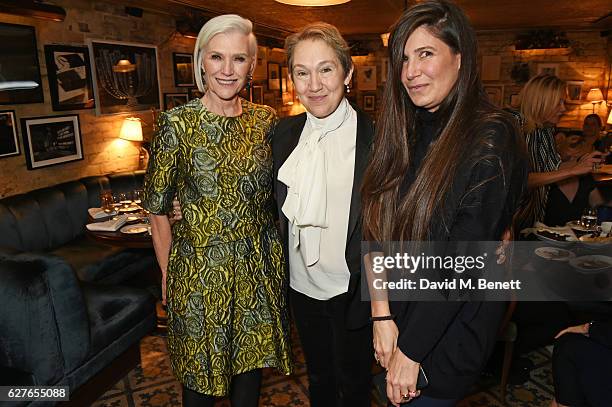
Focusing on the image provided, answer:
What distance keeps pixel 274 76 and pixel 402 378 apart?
935 cm

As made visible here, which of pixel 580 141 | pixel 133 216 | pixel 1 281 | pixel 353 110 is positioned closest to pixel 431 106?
pixel 353 110

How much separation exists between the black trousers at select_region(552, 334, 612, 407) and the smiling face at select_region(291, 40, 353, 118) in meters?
1.52

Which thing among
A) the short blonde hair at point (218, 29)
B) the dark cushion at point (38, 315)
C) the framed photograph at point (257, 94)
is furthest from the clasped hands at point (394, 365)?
the framed photograph at point (257, 94)

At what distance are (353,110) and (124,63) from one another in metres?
4.88

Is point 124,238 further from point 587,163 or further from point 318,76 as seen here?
point 587,163

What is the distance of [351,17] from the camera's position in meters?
7.61

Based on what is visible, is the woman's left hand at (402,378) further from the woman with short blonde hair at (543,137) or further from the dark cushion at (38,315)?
the woman with short blonde hair at (543,137)

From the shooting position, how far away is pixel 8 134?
14.2 ft

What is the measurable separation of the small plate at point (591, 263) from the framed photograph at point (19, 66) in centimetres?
477

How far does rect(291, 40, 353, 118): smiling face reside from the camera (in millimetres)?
1558

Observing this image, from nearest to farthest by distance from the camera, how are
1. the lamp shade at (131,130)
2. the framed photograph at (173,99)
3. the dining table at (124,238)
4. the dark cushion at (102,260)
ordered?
the dining table at (124,238) < the dark cushion at (102,260) < the lamp shade at (131,130) < the framed photograph at (173,99)

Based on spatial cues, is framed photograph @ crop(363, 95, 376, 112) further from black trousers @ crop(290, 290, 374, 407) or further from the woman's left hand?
the woman's left hand

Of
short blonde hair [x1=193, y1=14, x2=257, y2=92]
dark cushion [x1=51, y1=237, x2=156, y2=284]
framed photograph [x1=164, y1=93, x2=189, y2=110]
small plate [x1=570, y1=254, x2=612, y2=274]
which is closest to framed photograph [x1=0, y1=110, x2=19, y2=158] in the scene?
dark cushion [x1=51, y1=237, x2=156, y2=284]

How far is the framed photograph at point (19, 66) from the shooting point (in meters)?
4.20
